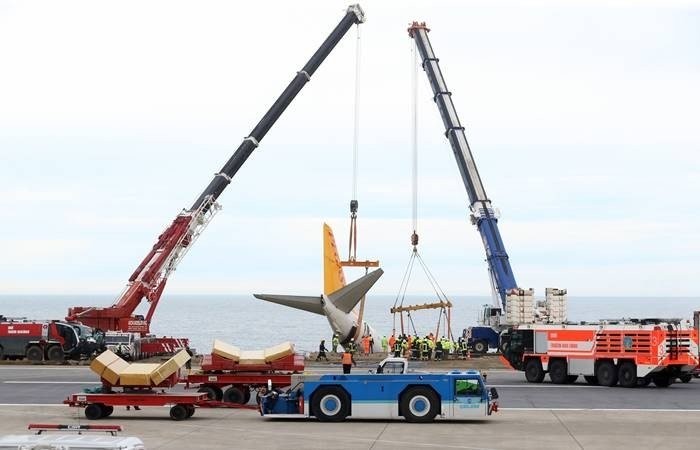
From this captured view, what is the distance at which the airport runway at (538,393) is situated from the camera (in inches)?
1617

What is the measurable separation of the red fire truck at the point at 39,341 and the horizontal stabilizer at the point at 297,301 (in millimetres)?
15907

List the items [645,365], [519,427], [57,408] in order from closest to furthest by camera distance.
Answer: [519,427]
[57,408]
[645,365]

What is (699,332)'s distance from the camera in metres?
50.5

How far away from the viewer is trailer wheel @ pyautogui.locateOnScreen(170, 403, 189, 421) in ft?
116

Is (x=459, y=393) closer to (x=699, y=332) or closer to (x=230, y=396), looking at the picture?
(x=230, y=396)

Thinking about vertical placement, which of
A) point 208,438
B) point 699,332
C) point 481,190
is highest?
point 481,190

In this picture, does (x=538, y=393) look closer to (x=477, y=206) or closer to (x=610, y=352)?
(x=610, y=352)

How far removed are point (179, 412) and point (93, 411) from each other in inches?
102

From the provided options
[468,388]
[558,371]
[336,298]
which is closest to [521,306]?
[336,298]

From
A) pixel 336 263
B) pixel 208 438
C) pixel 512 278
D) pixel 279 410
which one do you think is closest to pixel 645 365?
pixel 279 410

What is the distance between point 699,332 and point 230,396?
21904mm

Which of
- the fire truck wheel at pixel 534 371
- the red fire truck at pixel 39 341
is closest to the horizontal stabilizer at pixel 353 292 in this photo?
the fire truck wheel at pixel 534 371

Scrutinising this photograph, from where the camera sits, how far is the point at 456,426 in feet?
111

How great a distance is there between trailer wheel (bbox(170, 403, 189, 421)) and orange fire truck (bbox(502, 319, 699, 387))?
20.2 metres
